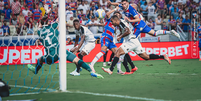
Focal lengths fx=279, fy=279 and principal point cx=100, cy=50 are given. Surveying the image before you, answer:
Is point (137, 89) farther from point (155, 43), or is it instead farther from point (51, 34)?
point (155, 43)

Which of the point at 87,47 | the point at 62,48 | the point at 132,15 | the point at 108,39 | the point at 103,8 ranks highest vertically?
the point at 103,8

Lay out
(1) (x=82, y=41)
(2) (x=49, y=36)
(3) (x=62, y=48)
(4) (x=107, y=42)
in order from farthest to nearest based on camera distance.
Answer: (4) (x=107, y=42) < (1) (x=82, y=41) < (2) (x=49, y=36) < (3) (x=62, y=48)

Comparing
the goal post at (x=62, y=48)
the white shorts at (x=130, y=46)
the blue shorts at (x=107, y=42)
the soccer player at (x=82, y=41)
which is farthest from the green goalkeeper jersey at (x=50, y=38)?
the blue shorts at (x=107, y=42)

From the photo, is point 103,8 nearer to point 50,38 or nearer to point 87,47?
point 87,47

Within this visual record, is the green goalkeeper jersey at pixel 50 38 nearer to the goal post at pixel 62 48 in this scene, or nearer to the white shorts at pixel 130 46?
the goal post at pixel 62 48

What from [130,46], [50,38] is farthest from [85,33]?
[50,38]

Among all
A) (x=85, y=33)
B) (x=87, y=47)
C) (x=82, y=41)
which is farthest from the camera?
(x=87, y=47)

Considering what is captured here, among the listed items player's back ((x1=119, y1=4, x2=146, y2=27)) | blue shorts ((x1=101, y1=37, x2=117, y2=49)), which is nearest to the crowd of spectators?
blue shorts ((x1=101, y1=37, x2=117, y2=49))

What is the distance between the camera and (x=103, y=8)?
58.1 feet

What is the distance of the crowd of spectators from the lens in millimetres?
14334

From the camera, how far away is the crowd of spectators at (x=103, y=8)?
14.3 meters

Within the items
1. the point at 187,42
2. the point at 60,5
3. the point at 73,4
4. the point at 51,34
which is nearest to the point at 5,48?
the point at 73,4

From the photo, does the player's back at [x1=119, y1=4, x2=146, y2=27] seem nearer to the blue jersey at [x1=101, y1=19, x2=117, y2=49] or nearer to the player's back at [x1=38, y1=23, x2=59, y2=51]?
the blue jersey at [x1=101, y1=19, x2=117, y2=49]

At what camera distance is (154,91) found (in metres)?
5.24
